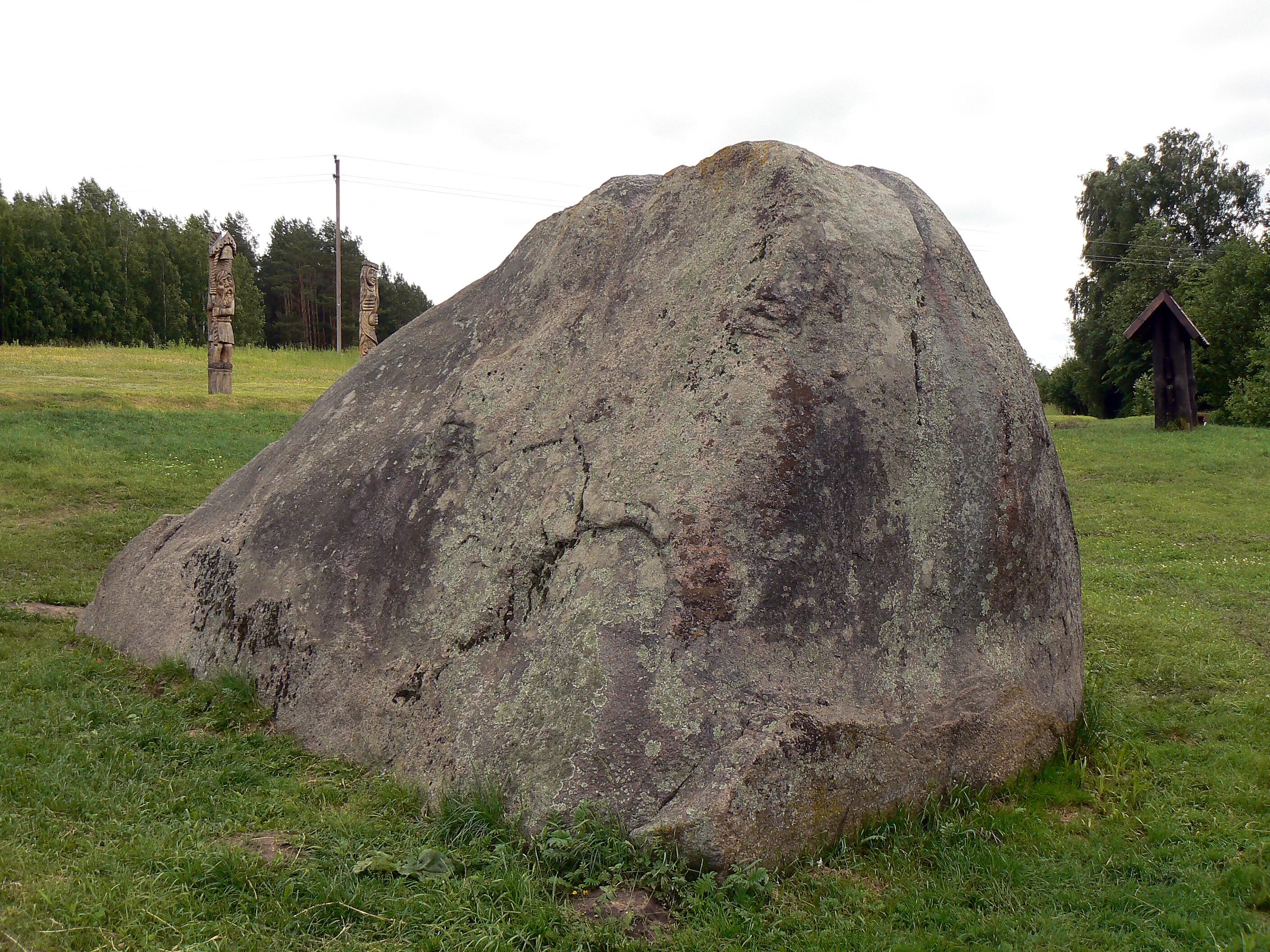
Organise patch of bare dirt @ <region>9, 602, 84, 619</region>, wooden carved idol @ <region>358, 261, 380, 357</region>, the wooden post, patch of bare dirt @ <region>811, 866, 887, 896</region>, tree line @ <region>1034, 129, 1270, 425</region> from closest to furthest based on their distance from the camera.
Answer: patch of bare dirt @ <region>811, 866, 887, 896</region>, patch of bare dirt @ <region>9, 602, 84, 619</region>, the wooden post, wooden carved idol @ <region>358, 261, 380, 357</region>, tree line @ <region>1034, 129, 1270, 425</region>

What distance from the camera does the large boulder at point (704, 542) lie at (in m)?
3.93

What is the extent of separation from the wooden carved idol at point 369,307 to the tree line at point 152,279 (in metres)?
13.7

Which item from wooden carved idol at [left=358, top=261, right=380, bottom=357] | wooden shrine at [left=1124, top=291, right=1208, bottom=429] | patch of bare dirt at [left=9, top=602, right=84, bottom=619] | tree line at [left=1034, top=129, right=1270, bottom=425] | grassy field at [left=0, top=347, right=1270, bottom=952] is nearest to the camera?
grassy field at [left=0, top=347, right=1270, bottom=952]

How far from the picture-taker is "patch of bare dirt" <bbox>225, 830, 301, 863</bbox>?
148 inches

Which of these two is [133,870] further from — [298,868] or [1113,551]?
[1113,551]

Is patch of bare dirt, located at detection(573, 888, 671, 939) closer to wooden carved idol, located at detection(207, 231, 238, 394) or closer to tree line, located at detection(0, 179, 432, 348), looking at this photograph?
wooden carved idol, located at detection(207, 231, 238, 394)

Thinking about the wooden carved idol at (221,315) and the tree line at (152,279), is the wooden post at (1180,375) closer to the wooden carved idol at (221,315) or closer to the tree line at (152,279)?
the wooden carved idol at (221,315)

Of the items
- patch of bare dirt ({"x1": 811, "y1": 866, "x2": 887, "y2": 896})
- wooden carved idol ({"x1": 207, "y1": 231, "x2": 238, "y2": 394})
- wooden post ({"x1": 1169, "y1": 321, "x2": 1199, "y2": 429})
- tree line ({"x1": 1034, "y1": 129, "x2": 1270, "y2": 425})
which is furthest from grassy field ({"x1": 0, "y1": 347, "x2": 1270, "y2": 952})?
tree line ({"x1": 1034, "y1": 129, "x2": 1270, "y2": 425})

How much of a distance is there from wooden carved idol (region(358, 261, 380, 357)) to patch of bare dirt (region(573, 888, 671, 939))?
25750mm

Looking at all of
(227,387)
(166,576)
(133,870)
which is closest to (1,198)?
(227,387)

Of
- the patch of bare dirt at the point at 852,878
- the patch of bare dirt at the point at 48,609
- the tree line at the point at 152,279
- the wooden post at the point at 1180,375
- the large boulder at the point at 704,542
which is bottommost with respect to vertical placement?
the patch of bare dirt at the point at 852,878

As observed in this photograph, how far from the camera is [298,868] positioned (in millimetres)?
3637

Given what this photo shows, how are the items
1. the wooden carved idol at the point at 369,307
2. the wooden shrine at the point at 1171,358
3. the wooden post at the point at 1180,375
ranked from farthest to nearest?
the wooden carved idol at the point at 369,307, the wooden post at the point at 1180,375, the wooden shrine at the point at 1171,358

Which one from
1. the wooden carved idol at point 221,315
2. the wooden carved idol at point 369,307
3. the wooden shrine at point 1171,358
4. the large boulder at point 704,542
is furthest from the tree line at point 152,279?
the large boulder at point 704,542
